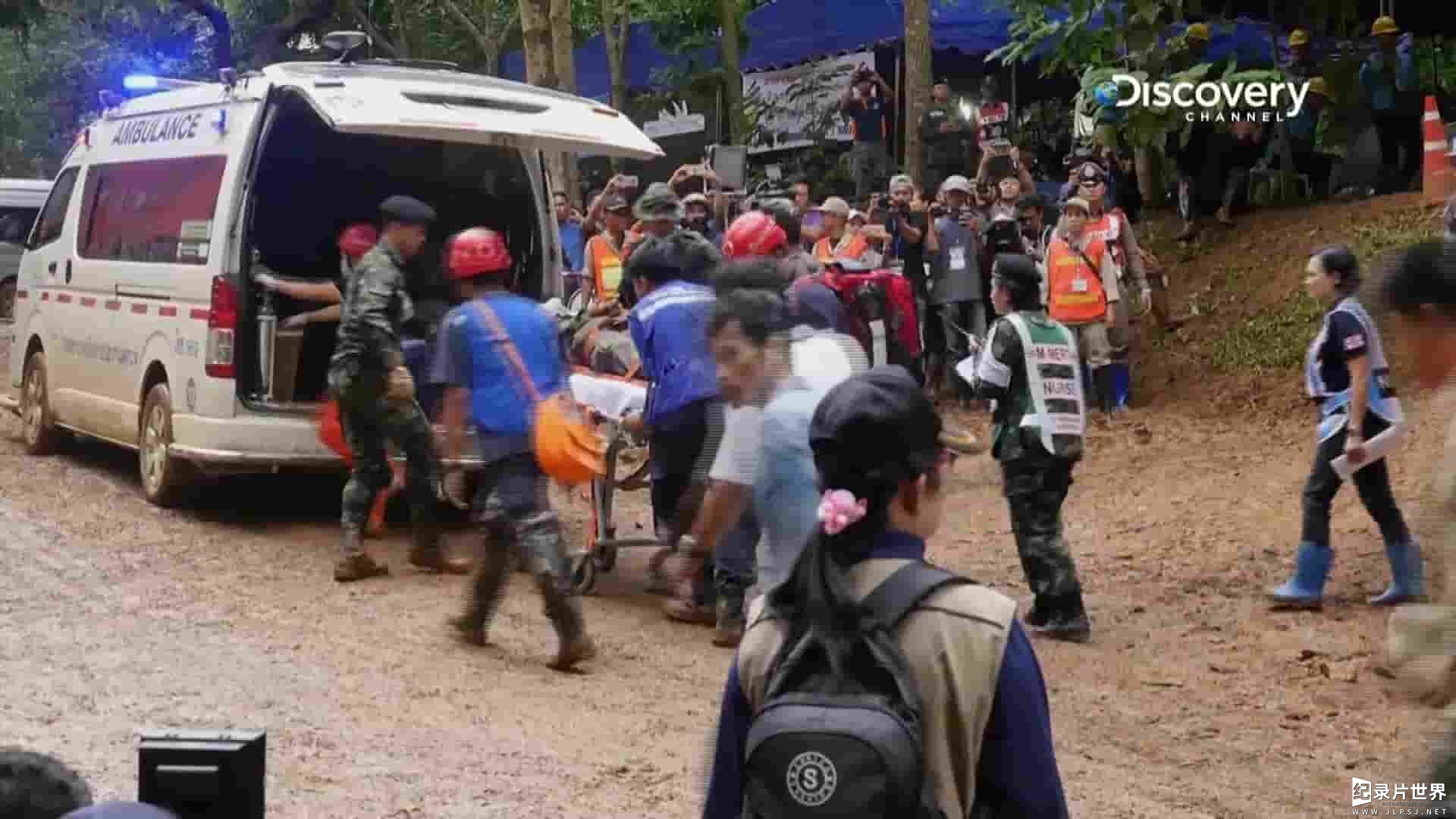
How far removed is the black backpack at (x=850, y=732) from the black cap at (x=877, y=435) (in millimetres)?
157

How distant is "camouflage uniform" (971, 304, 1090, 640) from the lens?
806 centimetres

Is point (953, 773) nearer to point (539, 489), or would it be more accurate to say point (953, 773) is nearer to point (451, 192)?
Result: point (539, 489)

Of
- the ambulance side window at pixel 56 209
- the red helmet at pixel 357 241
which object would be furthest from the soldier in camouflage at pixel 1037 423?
the ambulance side window at pixel 56 209

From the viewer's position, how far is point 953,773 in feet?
8.66

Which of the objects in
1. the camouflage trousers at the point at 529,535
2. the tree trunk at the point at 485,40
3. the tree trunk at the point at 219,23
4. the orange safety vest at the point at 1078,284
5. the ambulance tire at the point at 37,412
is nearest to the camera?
the camouflage trousers at the point at 529,535

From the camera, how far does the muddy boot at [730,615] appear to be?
7.83m

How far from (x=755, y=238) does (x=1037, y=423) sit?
152 centimetres

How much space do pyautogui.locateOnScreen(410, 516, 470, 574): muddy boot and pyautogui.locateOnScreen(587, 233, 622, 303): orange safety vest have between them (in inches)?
106

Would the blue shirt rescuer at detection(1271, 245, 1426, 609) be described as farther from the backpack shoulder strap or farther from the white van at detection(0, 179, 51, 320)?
the white van at detection(0, 179, 51, 320)

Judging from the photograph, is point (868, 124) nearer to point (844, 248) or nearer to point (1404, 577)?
point (844, 248)

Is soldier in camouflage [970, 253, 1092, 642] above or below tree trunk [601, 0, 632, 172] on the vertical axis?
below

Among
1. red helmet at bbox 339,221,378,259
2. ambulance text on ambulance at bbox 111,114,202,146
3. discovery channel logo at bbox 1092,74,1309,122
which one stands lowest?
red helmet at bbox 339,221,378,259

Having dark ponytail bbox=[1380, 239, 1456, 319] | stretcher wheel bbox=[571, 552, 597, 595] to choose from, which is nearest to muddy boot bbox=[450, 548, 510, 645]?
stretcher wheel bbox=[571, 552, 597, 595]

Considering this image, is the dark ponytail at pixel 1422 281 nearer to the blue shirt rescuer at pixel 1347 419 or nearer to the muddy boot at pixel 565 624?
the muddy boot at pixel 565 624
